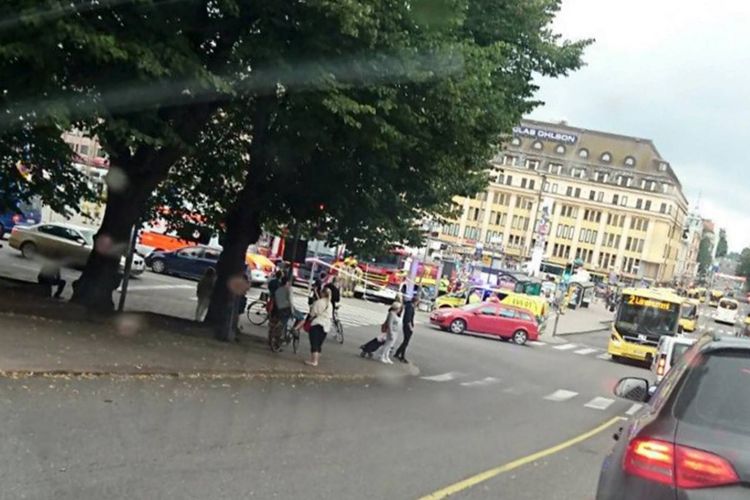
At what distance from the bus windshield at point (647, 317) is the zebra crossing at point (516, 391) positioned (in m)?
14.7

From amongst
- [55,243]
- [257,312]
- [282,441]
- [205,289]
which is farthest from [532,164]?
[282,441]

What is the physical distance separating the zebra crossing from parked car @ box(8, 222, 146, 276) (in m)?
15.5

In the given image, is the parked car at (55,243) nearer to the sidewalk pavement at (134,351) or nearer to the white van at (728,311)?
the sidewalk pavement at (134,351)

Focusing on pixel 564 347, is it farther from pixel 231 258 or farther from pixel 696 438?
pixel 696 438

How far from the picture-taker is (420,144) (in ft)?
51.3

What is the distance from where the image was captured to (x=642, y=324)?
35625 mm

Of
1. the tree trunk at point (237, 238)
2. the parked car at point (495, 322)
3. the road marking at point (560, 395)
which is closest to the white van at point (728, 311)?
the parked car at point (495, 322)

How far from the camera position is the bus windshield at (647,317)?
35531mm

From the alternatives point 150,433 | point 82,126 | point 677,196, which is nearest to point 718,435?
point 150,433

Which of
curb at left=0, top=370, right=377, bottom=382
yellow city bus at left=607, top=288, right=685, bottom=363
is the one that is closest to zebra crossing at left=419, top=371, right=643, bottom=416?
curb at left=0, top=370, right=377, bottom=382

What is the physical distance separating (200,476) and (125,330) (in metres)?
9.35

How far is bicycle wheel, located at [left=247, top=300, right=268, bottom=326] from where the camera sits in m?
25.3

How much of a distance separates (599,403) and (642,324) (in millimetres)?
16549

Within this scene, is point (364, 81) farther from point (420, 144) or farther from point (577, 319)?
point (577, 319)
